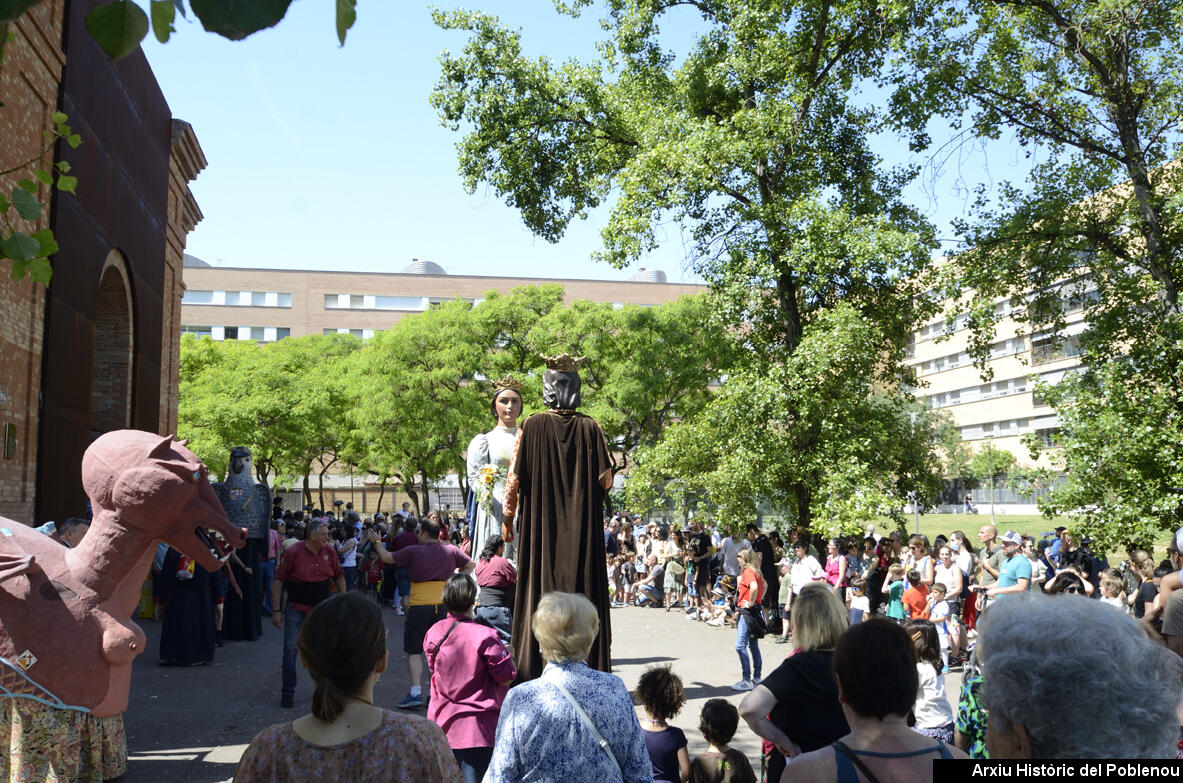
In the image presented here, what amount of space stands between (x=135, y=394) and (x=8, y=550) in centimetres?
1135

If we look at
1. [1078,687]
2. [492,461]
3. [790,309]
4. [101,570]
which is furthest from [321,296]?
[1078,687]

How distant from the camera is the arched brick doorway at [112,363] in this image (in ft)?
47.1

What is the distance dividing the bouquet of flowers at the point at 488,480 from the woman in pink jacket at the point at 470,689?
3.19 metres

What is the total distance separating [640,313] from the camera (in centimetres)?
3198

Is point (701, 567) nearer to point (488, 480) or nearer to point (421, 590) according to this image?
point (421, 590)

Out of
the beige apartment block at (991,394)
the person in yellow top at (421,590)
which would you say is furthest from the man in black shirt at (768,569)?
Result: the beige apartment block at (991,394)

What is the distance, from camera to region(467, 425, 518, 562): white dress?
8.38m

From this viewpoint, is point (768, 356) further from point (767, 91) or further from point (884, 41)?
point (884, 41)

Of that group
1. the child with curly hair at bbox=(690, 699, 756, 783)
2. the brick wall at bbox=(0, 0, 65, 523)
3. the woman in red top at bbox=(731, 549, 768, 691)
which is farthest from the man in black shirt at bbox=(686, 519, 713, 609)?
the child with curly hair at bbox=(690, 699, 756, 783)

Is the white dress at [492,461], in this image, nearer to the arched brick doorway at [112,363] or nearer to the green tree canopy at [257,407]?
the arched brick doorway at [112,363]

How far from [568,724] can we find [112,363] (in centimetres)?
1340

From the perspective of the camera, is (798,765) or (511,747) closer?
(798,765)

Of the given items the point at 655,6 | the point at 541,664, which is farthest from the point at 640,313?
the point at 541,664

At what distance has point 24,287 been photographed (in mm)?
9773
